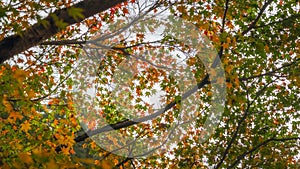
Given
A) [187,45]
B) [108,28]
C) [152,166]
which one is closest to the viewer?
[187,45]

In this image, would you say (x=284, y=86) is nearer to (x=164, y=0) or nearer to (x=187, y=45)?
(x=187, y=45)

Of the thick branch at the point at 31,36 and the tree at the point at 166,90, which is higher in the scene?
the tree at the point at 166,90

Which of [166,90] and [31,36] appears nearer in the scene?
[31,36]

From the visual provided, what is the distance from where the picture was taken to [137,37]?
8609mm

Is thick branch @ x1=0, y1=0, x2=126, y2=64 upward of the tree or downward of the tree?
downward

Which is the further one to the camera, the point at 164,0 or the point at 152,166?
the point at 152,166

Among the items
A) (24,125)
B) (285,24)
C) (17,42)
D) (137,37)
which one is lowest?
(17,42)

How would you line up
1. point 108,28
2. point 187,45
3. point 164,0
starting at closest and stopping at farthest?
point 164,0 < point 187,45 < point 108,28

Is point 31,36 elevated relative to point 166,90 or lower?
lower

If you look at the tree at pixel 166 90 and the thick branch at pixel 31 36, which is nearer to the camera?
the thick branch at pixel 31 36

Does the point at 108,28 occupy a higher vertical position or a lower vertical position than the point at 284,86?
lower

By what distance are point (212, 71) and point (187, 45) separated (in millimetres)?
1399

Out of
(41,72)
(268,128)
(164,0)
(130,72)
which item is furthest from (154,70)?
(268,128)

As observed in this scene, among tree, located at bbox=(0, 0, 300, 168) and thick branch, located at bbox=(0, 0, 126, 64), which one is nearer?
thick branch, located at bbox=(0, 0, 126, 64)
